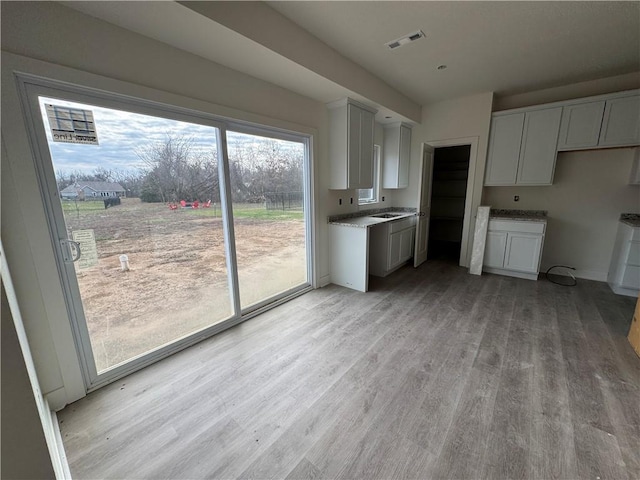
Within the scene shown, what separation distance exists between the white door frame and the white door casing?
293mm

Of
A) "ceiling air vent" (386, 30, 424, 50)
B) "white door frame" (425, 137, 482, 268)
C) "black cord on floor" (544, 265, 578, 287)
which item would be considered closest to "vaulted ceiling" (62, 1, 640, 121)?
"ceiling air vent" (386, 30, 424, 50)

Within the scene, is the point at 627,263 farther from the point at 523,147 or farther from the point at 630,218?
the point at 523,147

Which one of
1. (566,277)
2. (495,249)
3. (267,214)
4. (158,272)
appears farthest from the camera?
(495,249)

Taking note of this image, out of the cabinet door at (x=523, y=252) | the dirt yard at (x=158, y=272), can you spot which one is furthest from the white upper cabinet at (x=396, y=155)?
the dirt yard at (x=158, y=272)

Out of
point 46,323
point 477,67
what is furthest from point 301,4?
point 46,323

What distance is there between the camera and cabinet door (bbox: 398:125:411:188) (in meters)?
4.49

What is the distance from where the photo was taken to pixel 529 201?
409 cm

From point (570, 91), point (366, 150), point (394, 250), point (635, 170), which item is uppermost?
point (570, 91)

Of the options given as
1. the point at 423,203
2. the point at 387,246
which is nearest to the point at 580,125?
the point at 423,203

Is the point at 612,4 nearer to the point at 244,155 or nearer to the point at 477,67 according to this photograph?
the point at 477,67

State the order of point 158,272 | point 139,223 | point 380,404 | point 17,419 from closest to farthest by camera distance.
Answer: point 17,419 → point 380,404 → point 139,223 → point 158,272

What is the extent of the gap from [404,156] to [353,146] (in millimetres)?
1671

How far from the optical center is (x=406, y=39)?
243 cm

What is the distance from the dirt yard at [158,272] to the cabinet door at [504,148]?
11.8 feet
